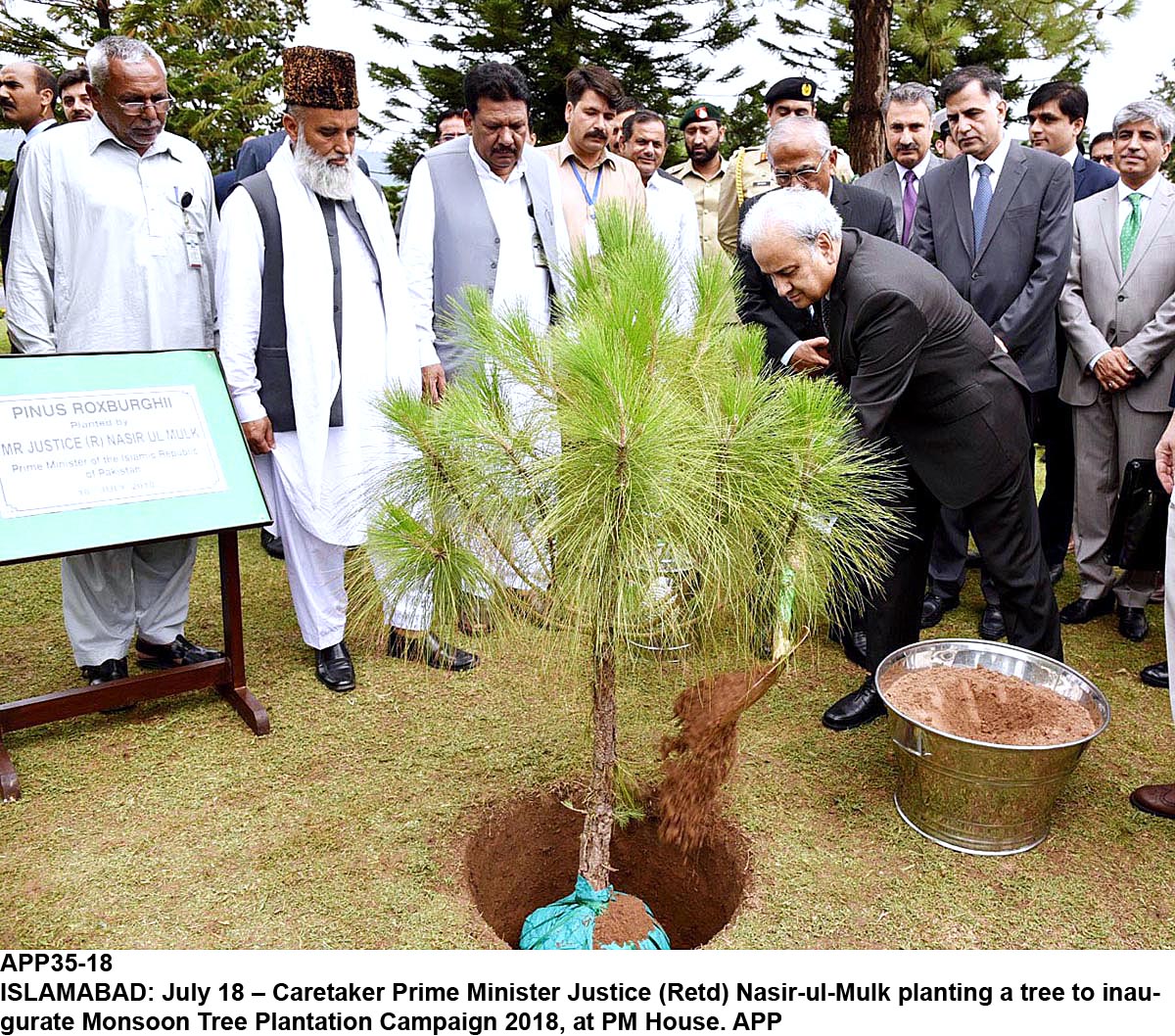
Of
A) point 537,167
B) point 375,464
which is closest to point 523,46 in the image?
point 537,167

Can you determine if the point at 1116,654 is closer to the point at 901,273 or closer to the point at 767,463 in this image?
the point at 901,273

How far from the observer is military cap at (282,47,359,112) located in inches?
122

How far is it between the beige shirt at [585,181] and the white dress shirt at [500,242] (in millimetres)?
214

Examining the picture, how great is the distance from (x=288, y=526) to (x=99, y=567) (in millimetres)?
594

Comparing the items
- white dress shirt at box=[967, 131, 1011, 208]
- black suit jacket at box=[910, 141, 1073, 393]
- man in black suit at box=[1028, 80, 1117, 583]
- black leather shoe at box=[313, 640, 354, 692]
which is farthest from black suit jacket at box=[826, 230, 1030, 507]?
black leather shoe at box=[313, 640, 354, 692]

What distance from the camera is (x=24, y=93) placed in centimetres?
464

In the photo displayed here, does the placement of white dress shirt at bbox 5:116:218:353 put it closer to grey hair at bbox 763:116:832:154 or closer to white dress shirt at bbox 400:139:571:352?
white dress shirt at bbox 400:139:571:352

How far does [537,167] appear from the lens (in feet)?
12.2

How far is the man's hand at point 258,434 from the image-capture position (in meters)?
3.24

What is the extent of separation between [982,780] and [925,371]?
1.10 m

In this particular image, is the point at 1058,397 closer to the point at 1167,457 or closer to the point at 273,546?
the point at 1167,457

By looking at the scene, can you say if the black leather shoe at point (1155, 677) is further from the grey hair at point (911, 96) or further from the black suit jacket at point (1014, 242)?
the grey hair at point (911, 96)

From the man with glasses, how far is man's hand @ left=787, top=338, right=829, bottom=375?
1.91m

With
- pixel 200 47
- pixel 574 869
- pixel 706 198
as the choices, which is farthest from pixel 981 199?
pixel 200 47
